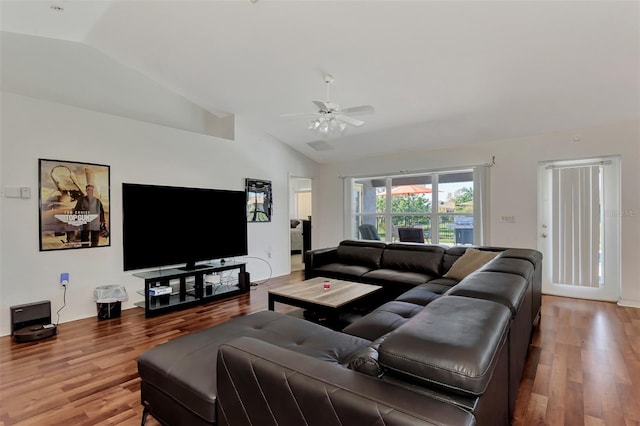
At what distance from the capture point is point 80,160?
3674mm

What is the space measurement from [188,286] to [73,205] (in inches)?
68.5

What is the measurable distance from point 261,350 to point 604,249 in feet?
16.4

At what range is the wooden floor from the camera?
6.34ft

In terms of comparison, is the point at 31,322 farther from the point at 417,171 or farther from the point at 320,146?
the point at 417,171

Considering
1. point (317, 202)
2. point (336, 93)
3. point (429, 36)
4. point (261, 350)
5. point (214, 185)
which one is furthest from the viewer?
point (317, 202)

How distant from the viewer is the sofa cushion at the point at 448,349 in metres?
0.88

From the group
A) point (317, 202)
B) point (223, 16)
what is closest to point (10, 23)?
point (223, 16)

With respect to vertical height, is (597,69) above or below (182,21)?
below

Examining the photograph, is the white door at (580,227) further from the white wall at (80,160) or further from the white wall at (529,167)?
the white wall at (80,160)

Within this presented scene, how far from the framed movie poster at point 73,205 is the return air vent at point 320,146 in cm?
338

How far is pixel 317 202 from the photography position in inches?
278

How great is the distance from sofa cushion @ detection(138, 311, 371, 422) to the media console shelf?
2.12 metres

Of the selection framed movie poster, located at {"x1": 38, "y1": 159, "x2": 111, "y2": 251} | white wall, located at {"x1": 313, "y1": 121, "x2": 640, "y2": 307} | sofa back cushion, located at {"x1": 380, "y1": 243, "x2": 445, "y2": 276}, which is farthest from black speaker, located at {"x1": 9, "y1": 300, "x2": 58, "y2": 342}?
white wall, located at {"x1": 313, "y1": 121, "x2": 640, "y2": 307}

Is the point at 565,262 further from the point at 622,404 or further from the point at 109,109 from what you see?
the point at 109,109
